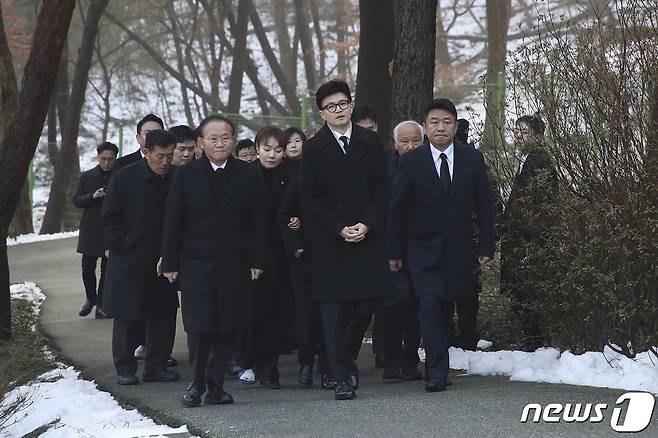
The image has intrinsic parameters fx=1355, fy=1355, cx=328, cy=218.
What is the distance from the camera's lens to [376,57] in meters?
16.2

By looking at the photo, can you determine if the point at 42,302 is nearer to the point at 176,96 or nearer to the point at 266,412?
the point at 266,412

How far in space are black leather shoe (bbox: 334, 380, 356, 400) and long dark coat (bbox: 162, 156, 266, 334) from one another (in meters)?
0.75

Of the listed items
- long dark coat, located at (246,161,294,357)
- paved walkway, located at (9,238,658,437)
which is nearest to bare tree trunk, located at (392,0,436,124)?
paved walkway, located at (9,238,658,437)

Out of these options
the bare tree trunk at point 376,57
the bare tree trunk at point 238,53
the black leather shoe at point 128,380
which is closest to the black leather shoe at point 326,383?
the black leather shoe at point 128,380

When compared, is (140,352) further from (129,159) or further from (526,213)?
(526,213)

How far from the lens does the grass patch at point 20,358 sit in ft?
28.6

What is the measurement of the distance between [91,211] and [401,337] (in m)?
5.18

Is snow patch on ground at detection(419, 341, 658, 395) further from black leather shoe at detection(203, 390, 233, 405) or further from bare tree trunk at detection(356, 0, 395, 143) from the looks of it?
bare tree trunk at detection(356, 0, 395, 143)

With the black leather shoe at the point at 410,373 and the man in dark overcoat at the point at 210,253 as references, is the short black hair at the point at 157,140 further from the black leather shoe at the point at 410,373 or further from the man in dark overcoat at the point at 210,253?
the black leather shoe at the point at 410,373

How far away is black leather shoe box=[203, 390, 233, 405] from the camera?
29.0ft

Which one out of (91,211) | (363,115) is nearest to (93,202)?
(91,211)

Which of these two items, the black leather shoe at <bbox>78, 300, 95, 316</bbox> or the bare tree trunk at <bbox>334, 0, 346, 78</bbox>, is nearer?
the black leather shoe at <bbox>78, 300, 95, 316</bbox>

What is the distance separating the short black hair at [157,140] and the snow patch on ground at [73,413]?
1.87 metres

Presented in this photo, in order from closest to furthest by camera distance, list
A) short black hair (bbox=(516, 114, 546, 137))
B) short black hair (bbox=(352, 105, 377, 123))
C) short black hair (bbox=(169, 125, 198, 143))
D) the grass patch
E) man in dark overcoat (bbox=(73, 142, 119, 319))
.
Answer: the grass patch
short black hair (bbox=(516, 114, 546, 137))
short black hair (bbox=(352, 105, 377, 123))
short black hair (bbox=(169, 125, 198, 143))
man in dark overcoat (bbox=(73, 142, 119, 319))
